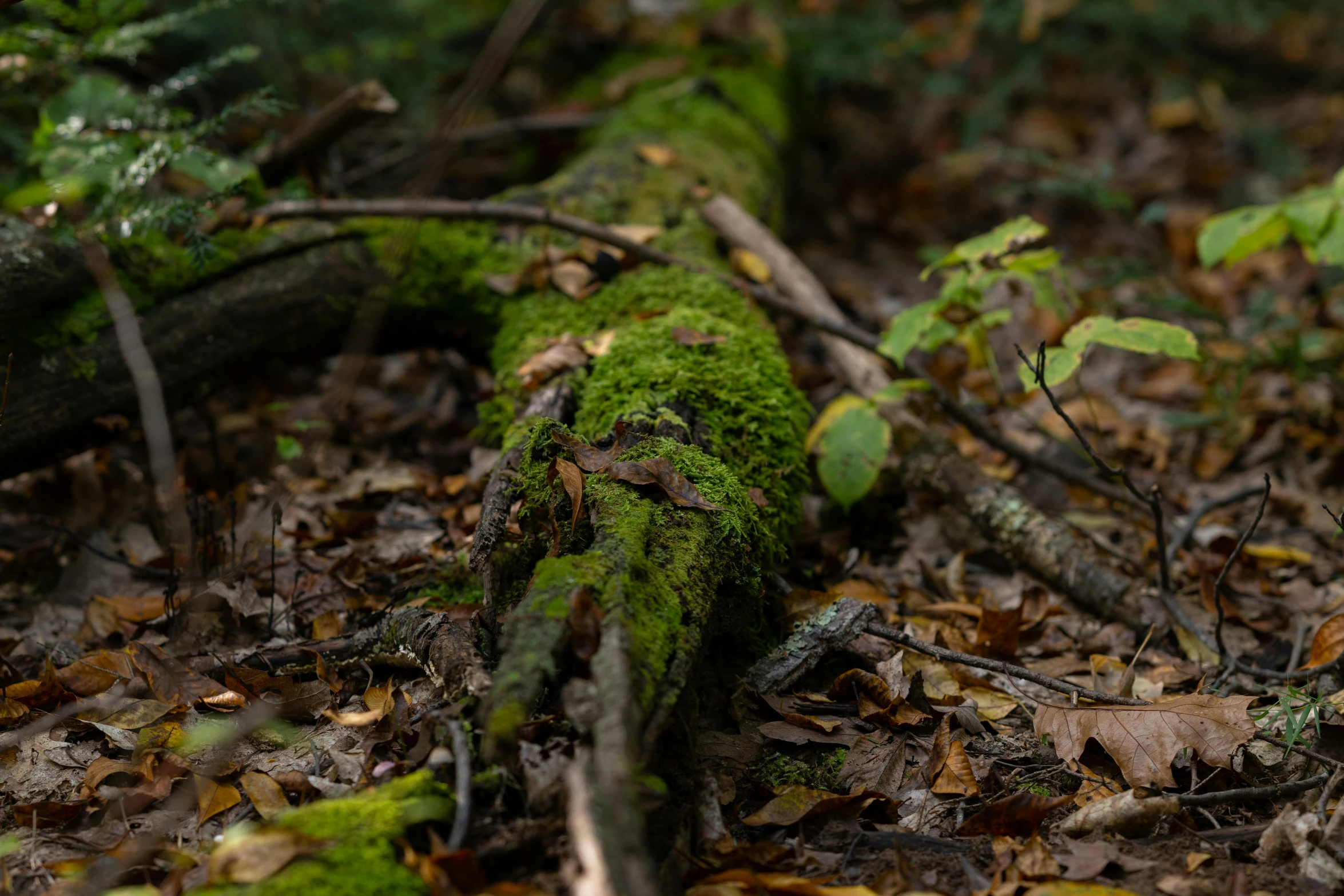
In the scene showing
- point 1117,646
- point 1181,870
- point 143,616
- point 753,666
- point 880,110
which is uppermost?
point 880,110

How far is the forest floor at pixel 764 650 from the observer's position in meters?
1.69

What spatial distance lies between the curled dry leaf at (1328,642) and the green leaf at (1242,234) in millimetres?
1360

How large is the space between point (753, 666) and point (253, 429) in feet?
8.97

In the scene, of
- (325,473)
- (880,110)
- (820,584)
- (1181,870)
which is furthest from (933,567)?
(880,110)

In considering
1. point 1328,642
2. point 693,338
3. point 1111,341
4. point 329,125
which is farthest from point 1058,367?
point 329,125

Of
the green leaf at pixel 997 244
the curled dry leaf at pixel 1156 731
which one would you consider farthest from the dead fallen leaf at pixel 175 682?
the green leaf at pixel 997 244

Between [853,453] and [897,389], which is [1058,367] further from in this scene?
[853,453]

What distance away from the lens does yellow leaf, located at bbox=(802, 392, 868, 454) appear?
2.98 m

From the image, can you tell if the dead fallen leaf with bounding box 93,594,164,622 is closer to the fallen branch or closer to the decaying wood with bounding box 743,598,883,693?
the fallen branch

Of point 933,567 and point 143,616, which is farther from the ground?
point 143,616

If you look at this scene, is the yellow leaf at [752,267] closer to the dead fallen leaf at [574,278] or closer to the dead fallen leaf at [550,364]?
the dead fallen leaf at [574,278]

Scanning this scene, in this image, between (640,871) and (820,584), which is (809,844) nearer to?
(640,871)

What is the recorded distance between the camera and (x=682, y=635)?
71.3 inches

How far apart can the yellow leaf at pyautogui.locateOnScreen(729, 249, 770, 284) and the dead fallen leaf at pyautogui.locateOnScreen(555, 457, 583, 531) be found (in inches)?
73.6
